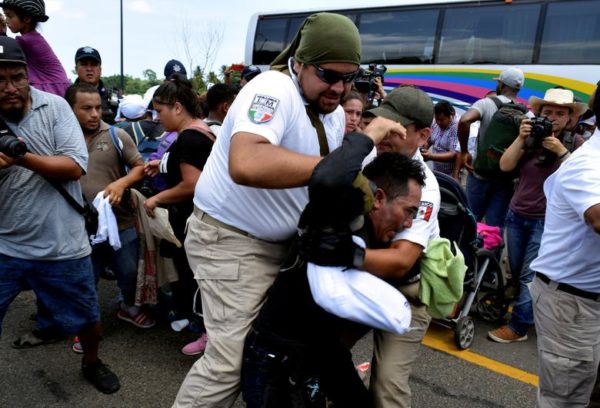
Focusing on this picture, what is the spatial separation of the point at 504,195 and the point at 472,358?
1.68m

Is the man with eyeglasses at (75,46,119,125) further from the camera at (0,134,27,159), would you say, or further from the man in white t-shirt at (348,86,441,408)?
the man in white t-shirt at (348,86,441,408)

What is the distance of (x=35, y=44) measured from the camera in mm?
3793

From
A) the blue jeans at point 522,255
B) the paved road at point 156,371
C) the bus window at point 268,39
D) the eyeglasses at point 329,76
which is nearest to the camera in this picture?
the eyeglasses at point 329,76

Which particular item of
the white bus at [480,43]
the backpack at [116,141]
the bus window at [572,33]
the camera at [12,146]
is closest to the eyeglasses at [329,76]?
the camera at [12,146]

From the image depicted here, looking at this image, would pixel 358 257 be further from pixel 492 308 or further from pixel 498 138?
pixel 498 138

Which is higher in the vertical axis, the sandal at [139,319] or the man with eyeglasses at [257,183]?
the man with eyeglasses at [257,183]

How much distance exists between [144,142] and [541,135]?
2.97 meters

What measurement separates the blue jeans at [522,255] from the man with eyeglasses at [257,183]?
2.34 meters

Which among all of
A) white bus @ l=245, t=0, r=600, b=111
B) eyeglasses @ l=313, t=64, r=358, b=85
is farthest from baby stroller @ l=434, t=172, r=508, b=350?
white bus @ l=245, t=0, r=600, b=111

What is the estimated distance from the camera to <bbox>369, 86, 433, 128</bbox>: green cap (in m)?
2.27

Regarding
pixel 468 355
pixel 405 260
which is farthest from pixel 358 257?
pixel 468 355

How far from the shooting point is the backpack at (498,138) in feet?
12.8

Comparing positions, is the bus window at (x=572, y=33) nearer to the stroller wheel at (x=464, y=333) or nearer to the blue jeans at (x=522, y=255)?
the blue jeans at (x=522, y=255)

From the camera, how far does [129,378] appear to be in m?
2.96
